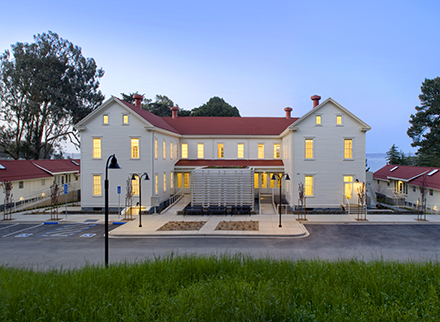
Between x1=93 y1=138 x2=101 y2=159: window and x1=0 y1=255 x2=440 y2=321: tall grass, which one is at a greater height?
x1=93 y1=138 x2=101 y2=159: window

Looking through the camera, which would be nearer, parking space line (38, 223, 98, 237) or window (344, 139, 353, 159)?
parking space line (38, 223, 98, 237)

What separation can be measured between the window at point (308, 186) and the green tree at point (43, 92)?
122 ft

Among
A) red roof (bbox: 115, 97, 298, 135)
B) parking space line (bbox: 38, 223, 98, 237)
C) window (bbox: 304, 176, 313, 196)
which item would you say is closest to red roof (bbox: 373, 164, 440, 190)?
window (bbox: 304, 176, 313, 196)

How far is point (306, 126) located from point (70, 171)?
34.2m

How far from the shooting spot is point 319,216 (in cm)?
2286

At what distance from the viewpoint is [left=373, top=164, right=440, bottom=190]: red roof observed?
27481 mm

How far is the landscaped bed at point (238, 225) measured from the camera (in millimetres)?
18794

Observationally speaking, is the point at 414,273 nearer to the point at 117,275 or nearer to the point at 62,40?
Result: the point at 117,275

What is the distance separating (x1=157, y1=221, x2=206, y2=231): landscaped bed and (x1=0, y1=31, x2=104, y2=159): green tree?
32571mm

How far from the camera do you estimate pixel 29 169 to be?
32688mm

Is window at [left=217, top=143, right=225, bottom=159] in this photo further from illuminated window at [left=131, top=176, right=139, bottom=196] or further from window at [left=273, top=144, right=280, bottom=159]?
illuminated window at [left=131, top=176, right=139, bottom=196]

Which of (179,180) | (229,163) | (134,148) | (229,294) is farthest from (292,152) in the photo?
(229,294)

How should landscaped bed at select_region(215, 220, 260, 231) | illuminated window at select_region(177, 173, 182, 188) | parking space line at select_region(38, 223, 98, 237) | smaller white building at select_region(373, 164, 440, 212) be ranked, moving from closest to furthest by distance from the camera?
parking space line at select_region(38, 223, 98, 237) → landscaped bed at select_region(215, 220, 260, 231) → smaller white building at select_region(373, 164, 440, 212) → illuminated window at select_region(177, 173, 182, 188)

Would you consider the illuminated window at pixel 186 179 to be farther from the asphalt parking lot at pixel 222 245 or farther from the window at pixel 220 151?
the asphalt parking lot at pixel 222 245
